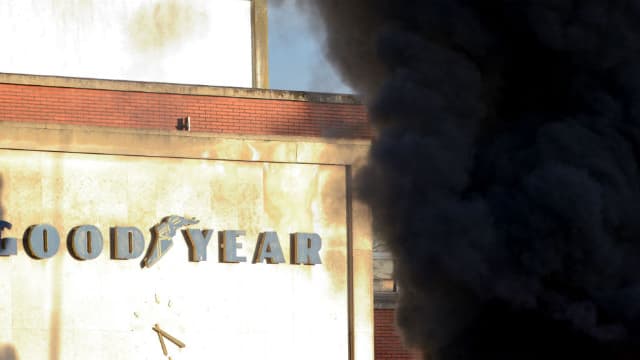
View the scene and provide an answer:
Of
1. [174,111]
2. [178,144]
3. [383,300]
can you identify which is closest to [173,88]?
[174,111]

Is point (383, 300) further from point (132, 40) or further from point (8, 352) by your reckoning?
point (8, 352)

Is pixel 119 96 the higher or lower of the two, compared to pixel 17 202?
higher

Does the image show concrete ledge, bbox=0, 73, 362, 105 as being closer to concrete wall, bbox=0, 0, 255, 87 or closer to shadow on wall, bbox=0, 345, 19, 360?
concrete wall, bbox=0, 0, 255, 87

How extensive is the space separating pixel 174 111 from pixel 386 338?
658 centimetres

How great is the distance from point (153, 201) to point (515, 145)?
9.61 m

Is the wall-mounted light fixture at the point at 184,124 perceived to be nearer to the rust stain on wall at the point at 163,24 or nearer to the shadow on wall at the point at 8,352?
the rust stain on wall at the point at 163,24

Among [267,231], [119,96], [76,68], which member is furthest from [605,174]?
[76,68]

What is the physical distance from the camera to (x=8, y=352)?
1167 inches

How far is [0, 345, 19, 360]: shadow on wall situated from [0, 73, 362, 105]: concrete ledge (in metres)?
5.01

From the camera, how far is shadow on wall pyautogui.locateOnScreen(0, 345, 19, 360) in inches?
1166

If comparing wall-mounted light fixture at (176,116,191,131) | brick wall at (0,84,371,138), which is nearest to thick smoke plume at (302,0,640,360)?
brick wall at (0,84,371,138)

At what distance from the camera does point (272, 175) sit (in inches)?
1256

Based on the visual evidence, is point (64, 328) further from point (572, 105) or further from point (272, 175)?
point (572, 105)

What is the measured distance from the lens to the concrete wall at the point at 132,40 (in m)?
33.9
